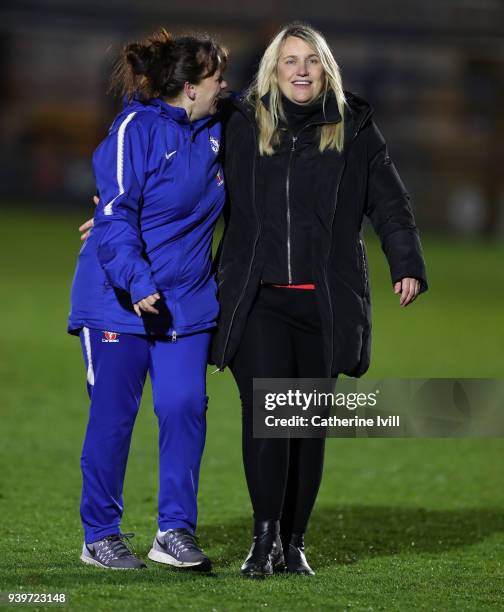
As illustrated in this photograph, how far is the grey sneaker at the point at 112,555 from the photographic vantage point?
4812 mm

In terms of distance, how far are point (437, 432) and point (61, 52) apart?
34964 mm

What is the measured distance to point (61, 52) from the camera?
39.4 m

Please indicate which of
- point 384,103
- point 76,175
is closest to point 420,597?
point 76,175

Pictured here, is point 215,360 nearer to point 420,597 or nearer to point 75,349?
point 420,597

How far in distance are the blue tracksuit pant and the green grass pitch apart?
0.76 feet

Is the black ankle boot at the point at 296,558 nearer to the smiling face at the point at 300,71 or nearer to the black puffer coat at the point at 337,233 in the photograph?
the black puffer coat at the point at 337,233

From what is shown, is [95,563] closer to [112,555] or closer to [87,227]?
[112,555]

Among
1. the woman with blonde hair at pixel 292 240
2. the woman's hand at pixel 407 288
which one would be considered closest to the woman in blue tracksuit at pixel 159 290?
the woman with blonde hair at pixel 292 240

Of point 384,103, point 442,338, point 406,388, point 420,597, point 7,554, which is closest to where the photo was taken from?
point 420,597

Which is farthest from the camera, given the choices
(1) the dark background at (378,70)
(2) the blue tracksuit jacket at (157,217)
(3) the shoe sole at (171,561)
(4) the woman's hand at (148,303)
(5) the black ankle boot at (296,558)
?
(1) the dark background at (378,70)

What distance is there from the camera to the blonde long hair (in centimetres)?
477

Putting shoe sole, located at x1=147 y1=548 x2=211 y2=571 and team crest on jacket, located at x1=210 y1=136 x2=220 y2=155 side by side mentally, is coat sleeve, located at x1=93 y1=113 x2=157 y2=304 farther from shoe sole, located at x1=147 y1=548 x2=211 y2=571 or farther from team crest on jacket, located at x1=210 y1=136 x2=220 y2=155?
shoe sole, located at x1=147 y1=548 x2=211 y2=571

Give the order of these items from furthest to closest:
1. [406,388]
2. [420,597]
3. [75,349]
Answer: [75,349]
[406,388]
[420,597]

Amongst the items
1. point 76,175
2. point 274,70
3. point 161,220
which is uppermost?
point 274,70
